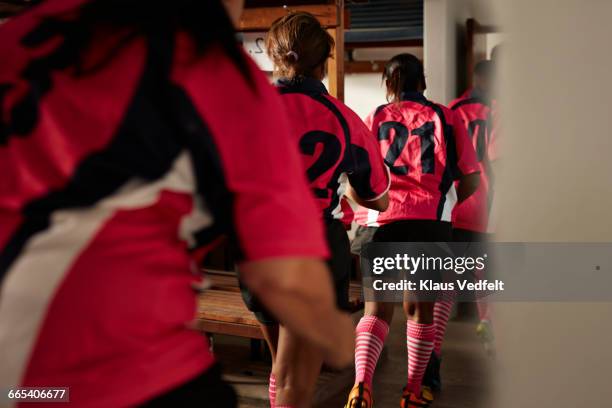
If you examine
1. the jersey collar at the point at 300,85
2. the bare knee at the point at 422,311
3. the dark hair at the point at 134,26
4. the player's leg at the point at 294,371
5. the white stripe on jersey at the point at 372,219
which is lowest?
the bare knee at the point at 422,311

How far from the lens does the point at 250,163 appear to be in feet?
3.13

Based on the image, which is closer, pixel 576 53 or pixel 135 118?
pixel 135 118

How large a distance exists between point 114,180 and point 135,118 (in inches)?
3.2

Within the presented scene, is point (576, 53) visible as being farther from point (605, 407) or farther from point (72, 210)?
point (72, 210)

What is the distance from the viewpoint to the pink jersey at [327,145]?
8.49 ft

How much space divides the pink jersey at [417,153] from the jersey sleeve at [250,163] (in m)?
2.69

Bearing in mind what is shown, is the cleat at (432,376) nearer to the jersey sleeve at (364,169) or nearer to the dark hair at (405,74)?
the dark hair at (405,74)

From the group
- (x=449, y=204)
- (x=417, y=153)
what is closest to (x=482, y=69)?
(x=417, y=153)

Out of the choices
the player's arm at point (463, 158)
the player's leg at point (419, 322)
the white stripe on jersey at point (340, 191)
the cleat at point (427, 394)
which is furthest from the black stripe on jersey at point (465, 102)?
the white stripe on jersey at point (340, 191)

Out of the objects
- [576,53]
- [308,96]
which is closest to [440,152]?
[308,96]

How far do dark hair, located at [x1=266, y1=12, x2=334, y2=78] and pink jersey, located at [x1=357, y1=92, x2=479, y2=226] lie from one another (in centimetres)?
103

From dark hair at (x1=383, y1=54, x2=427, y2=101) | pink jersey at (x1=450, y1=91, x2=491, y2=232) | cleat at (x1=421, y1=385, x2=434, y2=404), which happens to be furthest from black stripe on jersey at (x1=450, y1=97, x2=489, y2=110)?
cleat at (x1=421, y1=385, x2=434, y2=404)

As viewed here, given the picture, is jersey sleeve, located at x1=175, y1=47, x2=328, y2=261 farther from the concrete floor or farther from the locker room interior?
the concrete floor

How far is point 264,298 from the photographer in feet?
3.21
